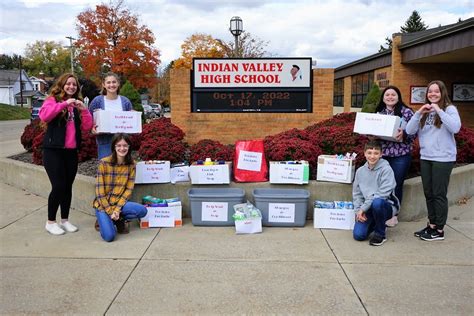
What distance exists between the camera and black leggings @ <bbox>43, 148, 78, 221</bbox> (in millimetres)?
5090

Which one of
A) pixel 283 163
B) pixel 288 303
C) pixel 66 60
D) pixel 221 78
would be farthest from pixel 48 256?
pixel 66 60

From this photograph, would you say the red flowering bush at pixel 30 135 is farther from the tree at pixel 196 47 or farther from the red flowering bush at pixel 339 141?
the tree at pixel 196 47

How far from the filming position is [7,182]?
27.7 ft

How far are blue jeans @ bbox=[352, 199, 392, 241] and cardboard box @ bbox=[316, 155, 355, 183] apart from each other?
93cm

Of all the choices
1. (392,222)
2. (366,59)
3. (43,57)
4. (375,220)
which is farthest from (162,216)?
(43,57)

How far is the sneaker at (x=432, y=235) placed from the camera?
5113mm

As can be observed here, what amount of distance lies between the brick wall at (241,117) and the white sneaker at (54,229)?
4873mm

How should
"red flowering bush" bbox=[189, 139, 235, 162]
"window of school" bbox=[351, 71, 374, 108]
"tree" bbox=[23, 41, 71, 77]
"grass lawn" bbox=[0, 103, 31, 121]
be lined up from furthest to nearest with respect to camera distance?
"tree" bbox=[23, 41, 71, 77], "grass lawn" bbox=[0, 103, 31, 121], "window of school" bbox=[351, 71, 374, 108], "red flowering bush" bbox=[189, 139, 235, 162]

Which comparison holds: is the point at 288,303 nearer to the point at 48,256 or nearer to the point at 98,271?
the point at 98,271

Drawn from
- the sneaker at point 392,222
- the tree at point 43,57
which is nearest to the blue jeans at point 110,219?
the sneaker at point 392,222

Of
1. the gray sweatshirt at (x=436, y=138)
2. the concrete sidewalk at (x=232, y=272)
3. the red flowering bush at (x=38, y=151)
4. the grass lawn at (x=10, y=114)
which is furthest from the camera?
the grass lawn at (x=10, y=114)

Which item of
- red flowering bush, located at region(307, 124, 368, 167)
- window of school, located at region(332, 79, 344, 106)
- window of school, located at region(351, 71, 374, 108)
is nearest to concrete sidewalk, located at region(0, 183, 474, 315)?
red flowering bush, located at region(307, 124, 368, 167)

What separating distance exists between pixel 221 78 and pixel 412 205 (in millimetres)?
5088

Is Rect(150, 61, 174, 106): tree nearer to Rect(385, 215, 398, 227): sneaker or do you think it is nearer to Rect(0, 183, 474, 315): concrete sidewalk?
Rect(385, 215, 398, 227): sneaker
